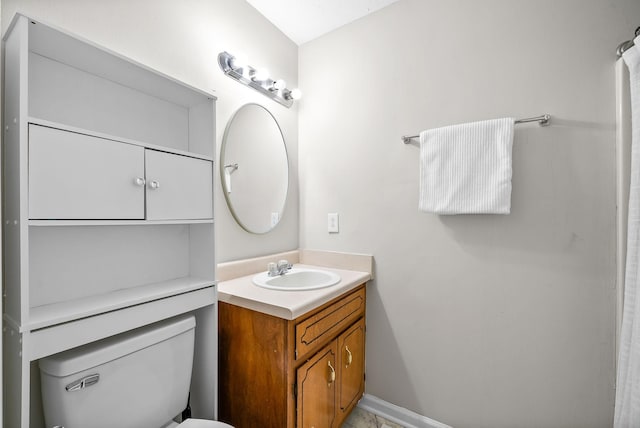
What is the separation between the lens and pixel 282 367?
1060mm

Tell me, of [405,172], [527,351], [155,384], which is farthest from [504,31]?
[155,384]

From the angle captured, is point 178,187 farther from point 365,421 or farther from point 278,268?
point 365,421

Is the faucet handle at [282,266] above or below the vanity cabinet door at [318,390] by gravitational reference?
above

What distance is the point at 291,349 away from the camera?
1059 mm

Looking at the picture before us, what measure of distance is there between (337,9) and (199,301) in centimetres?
177

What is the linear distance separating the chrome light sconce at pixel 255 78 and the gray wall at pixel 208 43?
1.4 inches

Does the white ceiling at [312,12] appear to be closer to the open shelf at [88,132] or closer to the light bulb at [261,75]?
the light bulb at [261,75]

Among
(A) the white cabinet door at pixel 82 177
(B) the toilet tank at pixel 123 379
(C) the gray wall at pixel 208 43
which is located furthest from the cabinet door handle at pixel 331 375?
(A) the white cabinet door at pixel 82 177

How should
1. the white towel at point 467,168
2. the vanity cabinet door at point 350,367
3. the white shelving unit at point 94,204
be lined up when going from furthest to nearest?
the vanity cabinet door at point 350,367 → the white towel at point 467,168 → the white shelving unit at point 94,204

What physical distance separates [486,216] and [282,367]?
1157 millimetres

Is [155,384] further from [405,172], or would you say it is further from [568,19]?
[568,19]

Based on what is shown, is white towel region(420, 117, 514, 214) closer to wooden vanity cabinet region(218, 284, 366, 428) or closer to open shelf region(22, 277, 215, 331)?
wooden vanity cabinet region(218, 284, 366, 428)

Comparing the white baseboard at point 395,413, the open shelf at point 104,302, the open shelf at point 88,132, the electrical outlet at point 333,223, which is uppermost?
the open shelf at point 88,132

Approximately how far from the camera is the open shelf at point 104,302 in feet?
2.42
